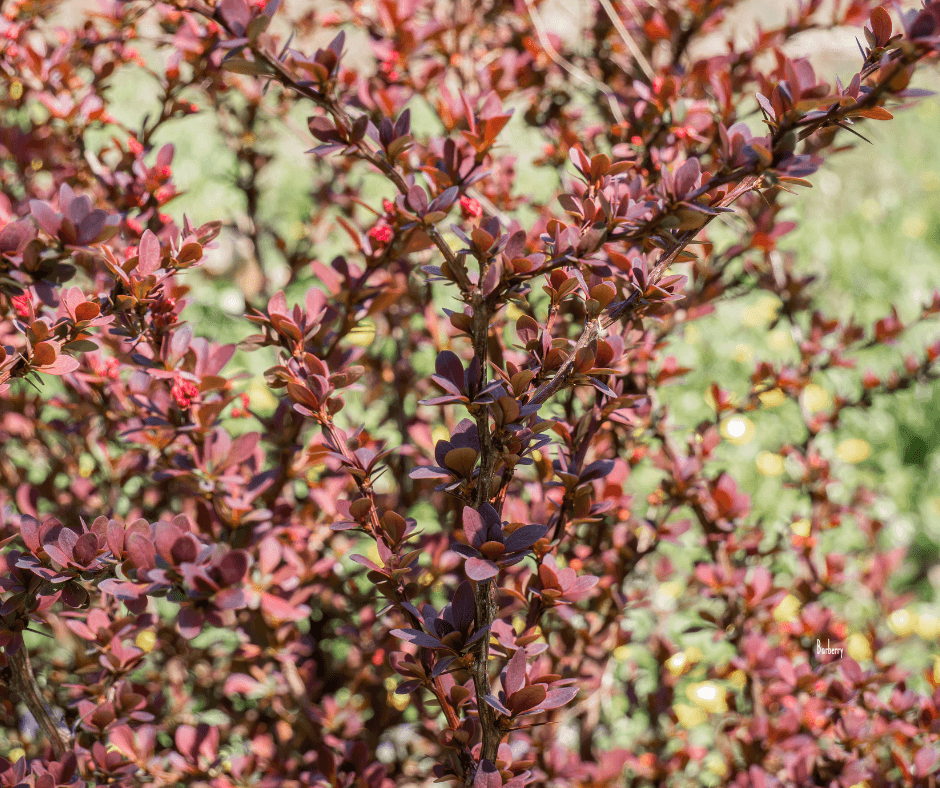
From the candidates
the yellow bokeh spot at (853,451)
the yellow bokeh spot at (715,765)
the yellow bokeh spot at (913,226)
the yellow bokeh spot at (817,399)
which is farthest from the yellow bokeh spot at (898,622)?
the yellow bokeh spot at (913,226)

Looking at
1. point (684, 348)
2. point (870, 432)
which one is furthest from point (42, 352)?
point (870, 432)

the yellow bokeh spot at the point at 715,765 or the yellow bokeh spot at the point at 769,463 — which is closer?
the yellow bokeh spot at the point at 715,765

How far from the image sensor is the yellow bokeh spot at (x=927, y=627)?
230 cm

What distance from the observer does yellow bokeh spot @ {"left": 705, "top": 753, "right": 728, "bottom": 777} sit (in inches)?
70.9

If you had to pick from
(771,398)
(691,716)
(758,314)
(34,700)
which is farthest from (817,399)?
(34,700)

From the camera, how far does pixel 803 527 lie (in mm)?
Result: 2094

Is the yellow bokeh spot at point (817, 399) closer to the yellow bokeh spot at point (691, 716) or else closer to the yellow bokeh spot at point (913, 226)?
the yellow bokeh spot at point (691, 716)

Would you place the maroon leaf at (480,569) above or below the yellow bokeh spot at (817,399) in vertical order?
below

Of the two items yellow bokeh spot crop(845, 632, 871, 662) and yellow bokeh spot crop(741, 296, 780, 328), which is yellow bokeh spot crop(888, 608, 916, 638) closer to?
yellow bokeh spot crop(845, 632, 871, 662)

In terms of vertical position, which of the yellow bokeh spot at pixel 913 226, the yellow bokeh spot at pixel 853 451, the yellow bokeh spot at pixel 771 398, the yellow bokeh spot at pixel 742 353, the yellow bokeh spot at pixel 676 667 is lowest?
the yellow bokeh spot at pixel 676 667

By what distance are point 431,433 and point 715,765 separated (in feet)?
4.48

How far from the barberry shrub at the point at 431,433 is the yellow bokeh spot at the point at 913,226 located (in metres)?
3.16

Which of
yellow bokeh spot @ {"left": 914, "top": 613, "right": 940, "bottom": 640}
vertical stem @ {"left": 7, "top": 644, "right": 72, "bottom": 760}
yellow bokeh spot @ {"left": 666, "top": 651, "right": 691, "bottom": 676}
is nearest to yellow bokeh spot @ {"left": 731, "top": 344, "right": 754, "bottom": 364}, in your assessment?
yellow bokeh spot @ {"left": 914, "top": 613, "right": 940, "bottom": 640}

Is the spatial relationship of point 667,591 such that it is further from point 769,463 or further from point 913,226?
point 913,226
